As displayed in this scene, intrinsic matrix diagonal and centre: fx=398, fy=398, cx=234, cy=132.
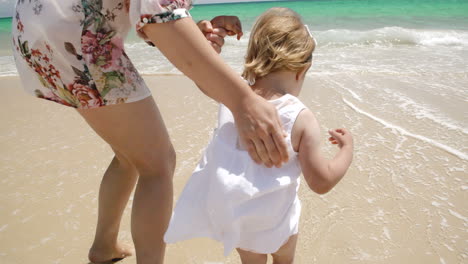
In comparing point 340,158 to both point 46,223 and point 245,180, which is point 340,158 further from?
point 46,223

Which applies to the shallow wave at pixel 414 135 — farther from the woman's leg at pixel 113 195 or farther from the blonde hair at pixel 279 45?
the woman's leg at pixel 113 195

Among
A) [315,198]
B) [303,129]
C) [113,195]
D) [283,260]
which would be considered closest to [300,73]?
[303,129]

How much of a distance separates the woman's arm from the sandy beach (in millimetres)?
962

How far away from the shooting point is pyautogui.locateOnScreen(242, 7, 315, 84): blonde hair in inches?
51.3

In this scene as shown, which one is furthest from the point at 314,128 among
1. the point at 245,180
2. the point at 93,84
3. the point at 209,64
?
the point at 93,84

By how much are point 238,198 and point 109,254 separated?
0.92 metres

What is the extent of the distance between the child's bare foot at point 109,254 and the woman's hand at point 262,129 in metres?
1.04

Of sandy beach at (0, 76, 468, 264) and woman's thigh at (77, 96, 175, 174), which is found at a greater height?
woman's thigh at (77, 96, 175, 174)

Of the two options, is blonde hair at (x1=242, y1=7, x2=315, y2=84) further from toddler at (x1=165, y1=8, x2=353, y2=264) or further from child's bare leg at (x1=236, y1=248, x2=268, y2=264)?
child's bare leg at (x1=236, y1=248, x2=268, y2=264)

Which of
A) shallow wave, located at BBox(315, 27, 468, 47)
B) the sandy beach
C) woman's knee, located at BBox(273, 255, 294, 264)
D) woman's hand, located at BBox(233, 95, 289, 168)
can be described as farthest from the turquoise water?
woman's hand, located at BBox(233, 95, 289, 168)

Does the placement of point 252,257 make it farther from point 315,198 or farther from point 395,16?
point 395,16

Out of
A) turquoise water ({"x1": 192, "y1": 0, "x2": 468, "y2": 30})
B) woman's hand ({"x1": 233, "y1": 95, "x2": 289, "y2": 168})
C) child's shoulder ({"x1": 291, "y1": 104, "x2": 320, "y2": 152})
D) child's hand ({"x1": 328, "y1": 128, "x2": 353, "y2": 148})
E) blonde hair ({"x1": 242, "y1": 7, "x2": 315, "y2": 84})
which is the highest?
blonde hair ({"x1": 242, "y1": 7, "x2": 315, "y2": 84})

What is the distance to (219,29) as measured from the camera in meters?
1.42

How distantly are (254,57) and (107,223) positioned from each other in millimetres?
967
